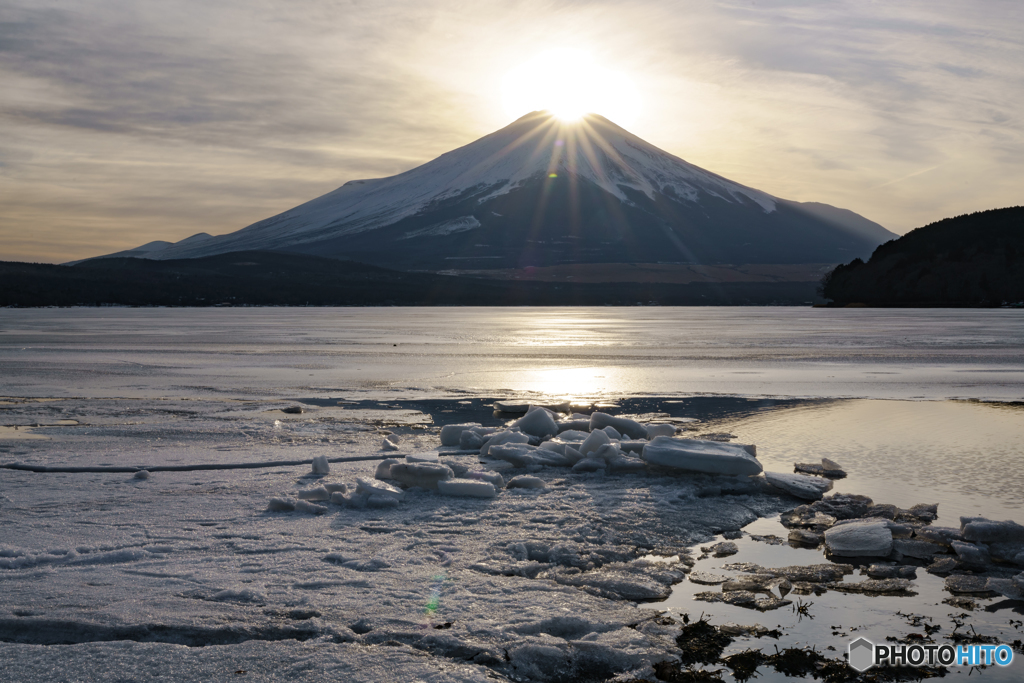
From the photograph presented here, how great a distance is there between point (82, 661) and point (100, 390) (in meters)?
14.2

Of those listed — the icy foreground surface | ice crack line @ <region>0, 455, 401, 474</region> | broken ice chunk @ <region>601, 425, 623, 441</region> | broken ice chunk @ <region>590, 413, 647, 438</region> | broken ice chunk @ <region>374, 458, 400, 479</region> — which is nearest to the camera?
the icy foreground surface

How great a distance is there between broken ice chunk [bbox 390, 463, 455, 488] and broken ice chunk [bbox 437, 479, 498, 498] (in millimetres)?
162

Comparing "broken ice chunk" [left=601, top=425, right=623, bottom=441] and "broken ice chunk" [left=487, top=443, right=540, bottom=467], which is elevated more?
"broken ice chunk" [left=601, top=425, right=623, bottom=441]

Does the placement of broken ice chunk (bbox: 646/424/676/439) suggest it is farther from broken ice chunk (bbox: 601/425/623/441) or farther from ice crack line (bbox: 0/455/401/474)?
ice crack line (bbox: 0/455/401/474)

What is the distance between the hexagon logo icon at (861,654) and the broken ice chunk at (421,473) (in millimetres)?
4494

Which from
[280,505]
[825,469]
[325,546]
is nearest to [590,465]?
[825,469]

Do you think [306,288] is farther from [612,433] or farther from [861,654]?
[861,654]

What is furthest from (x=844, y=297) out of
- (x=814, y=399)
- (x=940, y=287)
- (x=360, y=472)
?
(x=360, y=472)

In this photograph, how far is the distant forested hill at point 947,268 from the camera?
337 ft

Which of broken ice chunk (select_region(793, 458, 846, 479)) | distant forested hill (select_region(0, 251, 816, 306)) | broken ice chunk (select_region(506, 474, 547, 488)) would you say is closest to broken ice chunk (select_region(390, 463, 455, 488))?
broken ice chunk (select_region(506, 474, 547, 488))

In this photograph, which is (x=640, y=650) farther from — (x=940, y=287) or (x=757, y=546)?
(x=940, y=287)

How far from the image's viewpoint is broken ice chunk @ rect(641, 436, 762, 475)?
8.95 meters

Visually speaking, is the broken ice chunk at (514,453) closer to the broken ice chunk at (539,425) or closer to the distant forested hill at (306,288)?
the broken ice chunk at (539,425)

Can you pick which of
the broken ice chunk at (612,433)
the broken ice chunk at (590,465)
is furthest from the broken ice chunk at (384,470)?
the broken ice chunk at (612,433)
